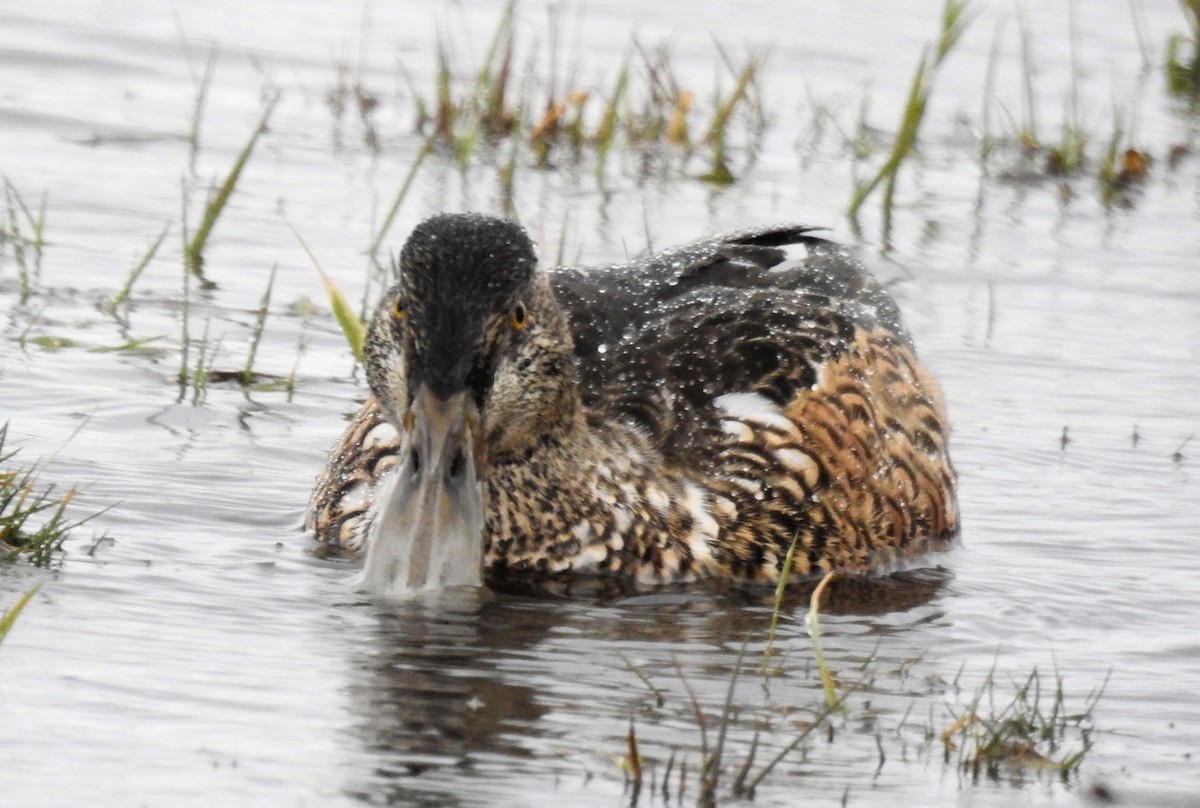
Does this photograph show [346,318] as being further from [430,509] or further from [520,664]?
[520,664]

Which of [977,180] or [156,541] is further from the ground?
[977,180]

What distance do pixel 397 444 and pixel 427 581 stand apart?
25.0 inches

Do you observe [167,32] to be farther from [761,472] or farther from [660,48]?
[761,472]

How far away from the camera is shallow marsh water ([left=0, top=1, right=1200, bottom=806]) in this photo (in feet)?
17.5

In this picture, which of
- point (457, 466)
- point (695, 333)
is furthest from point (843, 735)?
point (695, 333)

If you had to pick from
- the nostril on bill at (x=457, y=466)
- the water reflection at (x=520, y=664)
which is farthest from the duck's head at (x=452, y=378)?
the water reflection at (x=520, y=664)

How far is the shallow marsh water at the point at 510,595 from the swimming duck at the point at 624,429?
20cm

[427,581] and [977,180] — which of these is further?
[977,180]

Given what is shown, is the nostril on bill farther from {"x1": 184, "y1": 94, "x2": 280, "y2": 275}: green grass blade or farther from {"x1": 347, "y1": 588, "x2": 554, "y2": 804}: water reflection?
{"x1": 184, "y1": 94, "x2": 280, "y2": 275}: green grass blade

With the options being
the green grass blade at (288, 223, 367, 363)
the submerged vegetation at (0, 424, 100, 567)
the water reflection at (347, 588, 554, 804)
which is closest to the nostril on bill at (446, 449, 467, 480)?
the water reflection at (347, 588, 554, 804)

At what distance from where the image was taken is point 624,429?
→ 7.18 m

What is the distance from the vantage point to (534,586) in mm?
6926

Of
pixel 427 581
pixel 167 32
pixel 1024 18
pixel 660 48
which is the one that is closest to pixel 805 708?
pixel 427 581

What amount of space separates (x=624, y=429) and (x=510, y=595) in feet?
2.24
